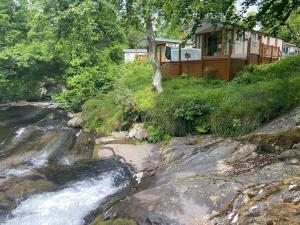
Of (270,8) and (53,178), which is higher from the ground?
(270,8)

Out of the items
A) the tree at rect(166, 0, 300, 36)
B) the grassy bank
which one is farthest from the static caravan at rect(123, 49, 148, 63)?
the tree at rect(166, 0, 300, 36)

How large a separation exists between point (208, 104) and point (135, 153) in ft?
11.0

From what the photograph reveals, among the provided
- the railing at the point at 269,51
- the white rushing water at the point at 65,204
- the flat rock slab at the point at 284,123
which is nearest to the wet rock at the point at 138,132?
the white rushing water at the point at 65,204

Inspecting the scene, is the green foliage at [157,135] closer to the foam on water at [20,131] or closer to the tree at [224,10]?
the tree at [224,10]

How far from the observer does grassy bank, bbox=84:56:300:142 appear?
426 inches

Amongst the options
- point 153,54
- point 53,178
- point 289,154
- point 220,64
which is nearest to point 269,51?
point 220,64

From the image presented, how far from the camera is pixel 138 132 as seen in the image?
14.0 m

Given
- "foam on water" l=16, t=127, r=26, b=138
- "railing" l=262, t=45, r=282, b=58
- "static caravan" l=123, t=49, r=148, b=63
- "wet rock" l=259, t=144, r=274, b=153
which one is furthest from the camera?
"static caravan" l=123, t=49, r=148, b=63

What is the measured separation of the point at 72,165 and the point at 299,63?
10.9 m

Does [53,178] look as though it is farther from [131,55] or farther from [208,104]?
[131,55]

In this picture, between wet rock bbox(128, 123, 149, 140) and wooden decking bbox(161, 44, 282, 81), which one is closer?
wet rock bbox(128, 123, 149, 140)

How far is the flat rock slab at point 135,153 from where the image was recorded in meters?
11.3

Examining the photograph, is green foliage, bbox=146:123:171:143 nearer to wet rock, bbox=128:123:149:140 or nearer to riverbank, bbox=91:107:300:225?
wet rock, bbox=128:123:149:140

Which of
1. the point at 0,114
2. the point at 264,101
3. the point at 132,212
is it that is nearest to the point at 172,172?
the point at 132,212
